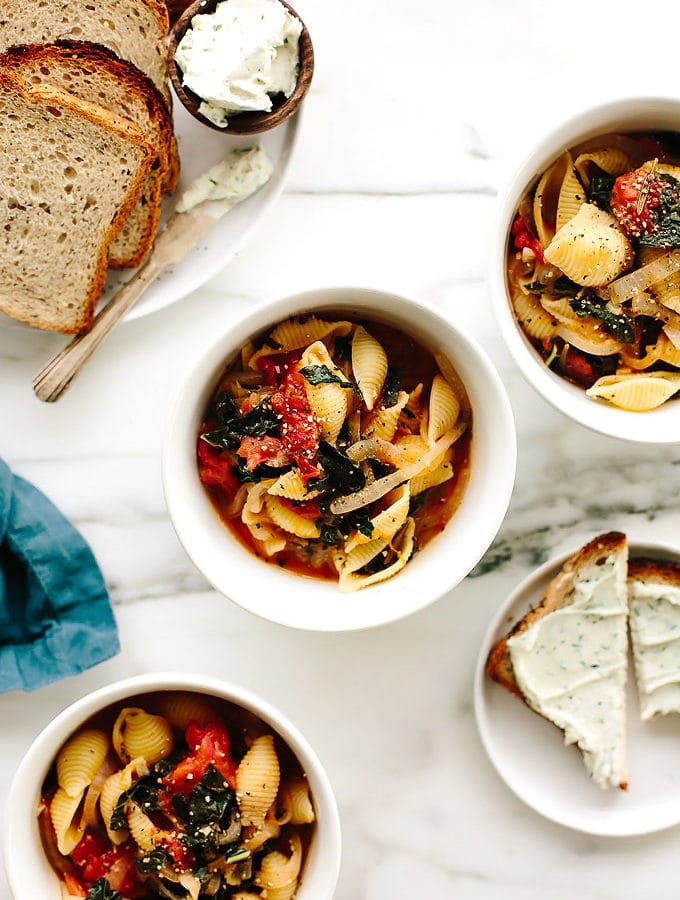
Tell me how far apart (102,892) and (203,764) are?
358mm

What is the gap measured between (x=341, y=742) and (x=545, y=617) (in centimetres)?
65

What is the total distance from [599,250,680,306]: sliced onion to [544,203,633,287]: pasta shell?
25 mm

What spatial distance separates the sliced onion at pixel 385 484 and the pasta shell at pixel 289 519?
73mm

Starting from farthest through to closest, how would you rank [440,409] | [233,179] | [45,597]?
[45,597] → [233,179] → [440,409]

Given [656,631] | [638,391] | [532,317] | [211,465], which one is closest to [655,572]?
[656,631]

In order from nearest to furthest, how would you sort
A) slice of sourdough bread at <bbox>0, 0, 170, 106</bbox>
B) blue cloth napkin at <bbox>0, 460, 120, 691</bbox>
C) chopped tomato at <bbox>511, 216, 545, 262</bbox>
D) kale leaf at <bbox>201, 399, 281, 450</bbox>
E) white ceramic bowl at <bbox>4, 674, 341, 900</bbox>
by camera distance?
white ceramic bowl at <bbox>4, 674, 341, 900</bbox>
kale leaf at <bbox>201, 399, 281, 450</bbox>
chopped tomato at <bbox>511, 216, 545, 262</bbox>
slice of sourdough bread at <bbox>0, 0, 170, 106</bbox>
blue cloth napkin at <bbox>0, 460, 120, 691</bbox>

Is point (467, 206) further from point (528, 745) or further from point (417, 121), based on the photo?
point (528, 745)

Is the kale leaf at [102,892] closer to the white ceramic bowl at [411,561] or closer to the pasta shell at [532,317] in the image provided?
the white ceramic bowl at [411,561]

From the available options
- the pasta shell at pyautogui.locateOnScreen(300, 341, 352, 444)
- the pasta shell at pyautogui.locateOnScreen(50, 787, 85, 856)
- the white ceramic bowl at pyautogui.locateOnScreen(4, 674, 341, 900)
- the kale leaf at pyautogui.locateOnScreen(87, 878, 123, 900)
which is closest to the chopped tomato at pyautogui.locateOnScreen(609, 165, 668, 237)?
the pasta shell at pyautogui.locateOnScreen(300, 341, 352, 444)

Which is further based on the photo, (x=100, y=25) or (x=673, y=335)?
(x=100, y=25)

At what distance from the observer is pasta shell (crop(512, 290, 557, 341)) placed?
2299 mm

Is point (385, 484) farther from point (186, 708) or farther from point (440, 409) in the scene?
point (186, 708)

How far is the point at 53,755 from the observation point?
2.19 m

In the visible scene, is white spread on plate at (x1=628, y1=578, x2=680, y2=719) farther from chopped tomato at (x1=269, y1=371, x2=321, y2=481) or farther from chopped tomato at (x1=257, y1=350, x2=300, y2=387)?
chopped tomato at (x1=257, y1=350, x2=300, y2=387)
